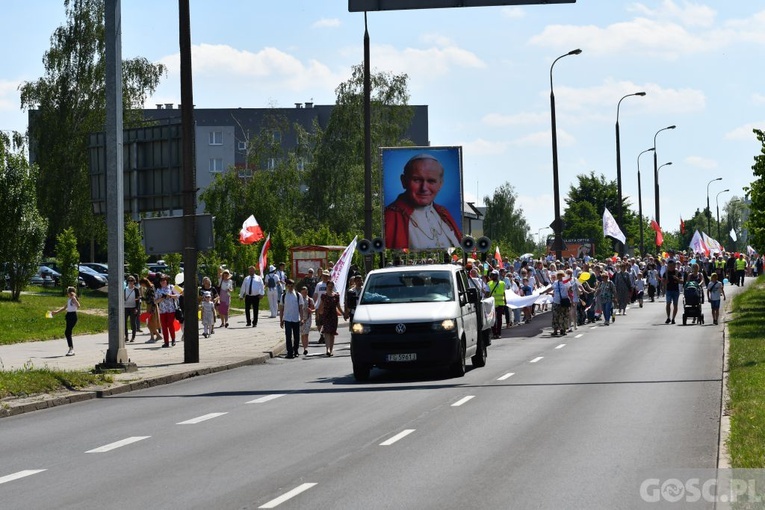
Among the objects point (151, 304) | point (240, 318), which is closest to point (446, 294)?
point (151, 304)

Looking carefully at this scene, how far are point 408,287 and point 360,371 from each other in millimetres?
1773

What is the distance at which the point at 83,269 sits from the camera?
76.2m

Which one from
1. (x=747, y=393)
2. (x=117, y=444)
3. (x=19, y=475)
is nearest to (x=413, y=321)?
(x=747, y=393)

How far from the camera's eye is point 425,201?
30.6m

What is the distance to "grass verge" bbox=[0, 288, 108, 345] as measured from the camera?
34.9m

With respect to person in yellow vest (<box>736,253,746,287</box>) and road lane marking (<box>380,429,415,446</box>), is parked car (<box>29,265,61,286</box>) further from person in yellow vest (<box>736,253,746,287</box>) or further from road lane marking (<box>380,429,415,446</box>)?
road lane marking (<box>380,429,415,446</box>)

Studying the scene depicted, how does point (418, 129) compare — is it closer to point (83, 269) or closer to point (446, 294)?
point (83, 269)

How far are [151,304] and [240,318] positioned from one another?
36.8 ft

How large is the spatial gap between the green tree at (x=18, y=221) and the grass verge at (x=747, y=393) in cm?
2875

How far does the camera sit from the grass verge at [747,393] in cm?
1088

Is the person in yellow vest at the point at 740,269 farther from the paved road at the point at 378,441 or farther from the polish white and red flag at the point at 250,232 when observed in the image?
the paved road at the point at 378,441

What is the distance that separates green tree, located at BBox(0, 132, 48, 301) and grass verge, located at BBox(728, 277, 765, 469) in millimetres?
28746

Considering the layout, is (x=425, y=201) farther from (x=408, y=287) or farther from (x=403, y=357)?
(x=403, y=357)

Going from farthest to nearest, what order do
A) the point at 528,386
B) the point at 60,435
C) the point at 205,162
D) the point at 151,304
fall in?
the point at 205,162 < the point at 151,304 < the point at 528,386 < the point at 60,435
